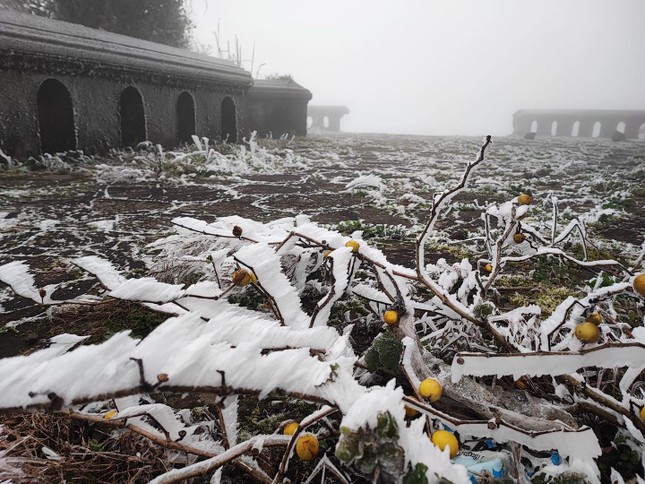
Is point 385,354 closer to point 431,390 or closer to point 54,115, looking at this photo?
point 431,390

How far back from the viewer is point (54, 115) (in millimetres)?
6734

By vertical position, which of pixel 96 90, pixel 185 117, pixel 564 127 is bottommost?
pixel 185 117

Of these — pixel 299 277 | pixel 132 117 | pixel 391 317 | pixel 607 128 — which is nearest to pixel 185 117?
pixel 132 117

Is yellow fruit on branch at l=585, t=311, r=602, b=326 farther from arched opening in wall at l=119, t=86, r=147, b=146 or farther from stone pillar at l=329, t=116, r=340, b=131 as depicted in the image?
stone pillar at l=329, t=116, r=340, b=131

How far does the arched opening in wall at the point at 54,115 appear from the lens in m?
6.49

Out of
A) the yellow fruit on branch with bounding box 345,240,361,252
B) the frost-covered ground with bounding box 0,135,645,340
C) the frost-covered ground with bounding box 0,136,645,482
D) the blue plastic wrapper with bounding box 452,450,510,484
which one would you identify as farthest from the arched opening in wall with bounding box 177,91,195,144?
the blue plastic wrapper with bounding box 452,450,510,484

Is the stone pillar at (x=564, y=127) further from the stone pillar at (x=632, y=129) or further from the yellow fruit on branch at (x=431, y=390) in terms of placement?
the yellow fruit on branch at (x=431, y=390)

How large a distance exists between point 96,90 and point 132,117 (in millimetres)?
1015

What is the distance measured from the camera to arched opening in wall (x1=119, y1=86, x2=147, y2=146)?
23.7 feet

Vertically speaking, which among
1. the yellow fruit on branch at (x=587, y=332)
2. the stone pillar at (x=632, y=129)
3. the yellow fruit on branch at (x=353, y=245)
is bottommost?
the yellow fruit on branch at (x=587, y=332)

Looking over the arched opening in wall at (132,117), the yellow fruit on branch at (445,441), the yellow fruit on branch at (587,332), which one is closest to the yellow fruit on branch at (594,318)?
the yellow fruit on branch at (587,332)

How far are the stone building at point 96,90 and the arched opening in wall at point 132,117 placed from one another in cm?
2

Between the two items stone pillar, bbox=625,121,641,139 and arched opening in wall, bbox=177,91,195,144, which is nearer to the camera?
arched opening in wall, bbox=177,91,195,144

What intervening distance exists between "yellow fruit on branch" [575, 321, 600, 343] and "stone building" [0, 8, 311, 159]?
6827mm
